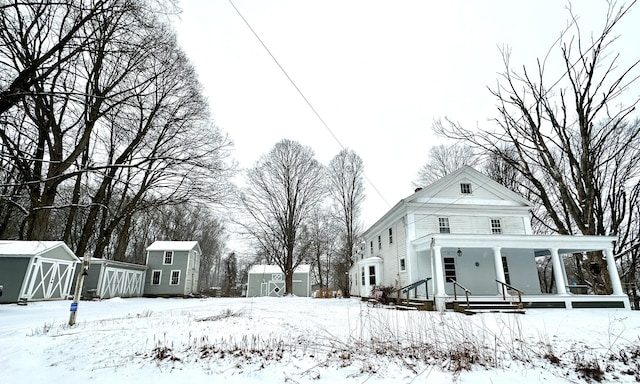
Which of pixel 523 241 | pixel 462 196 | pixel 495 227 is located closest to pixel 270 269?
pixel 462 196

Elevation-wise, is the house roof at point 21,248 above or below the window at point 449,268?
above

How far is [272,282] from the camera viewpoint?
1319 inches

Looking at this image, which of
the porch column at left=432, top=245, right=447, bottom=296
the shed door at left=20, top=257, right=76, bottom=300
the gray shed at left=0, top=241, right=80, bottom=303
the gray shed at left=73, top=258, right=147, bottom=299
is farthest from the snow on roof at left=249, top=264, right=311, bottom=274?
the porch column at left=432, top=245, right=447, bottom=296

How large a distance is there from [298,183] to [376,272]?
34.4 ft

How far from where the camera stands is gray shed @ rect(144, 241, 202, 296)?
26.1 meters

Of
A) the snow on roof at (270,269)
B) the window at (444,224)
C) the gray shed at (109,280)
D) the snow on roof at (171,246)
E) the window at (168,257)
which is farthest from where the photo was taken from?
the snow on roof at (270,269)

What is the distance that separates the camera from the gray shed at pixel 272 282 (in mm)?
33344

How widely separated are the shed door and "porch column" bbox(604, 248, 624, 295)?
88.7 ft

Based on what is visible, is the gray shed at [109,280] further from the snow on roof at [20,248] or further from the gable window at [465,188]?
the gable window at [465,188]

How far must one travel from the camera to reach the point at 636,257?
50.6ft

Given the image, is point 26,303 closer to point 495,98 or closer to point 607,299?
point 495,98

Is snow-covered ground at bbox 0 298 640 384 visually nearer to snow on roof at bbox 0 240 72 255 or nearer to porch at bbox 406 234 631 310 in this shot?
porch at bbox 406 234 631 310

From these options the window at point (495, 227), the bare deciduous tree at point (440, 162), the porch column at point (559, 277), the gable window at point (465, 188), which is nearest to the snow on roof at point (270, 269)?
the bare deciduous tree at point (440, 162)

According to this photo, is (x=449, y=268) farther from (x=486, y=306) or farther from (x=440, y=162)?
(x=440, y=162)
